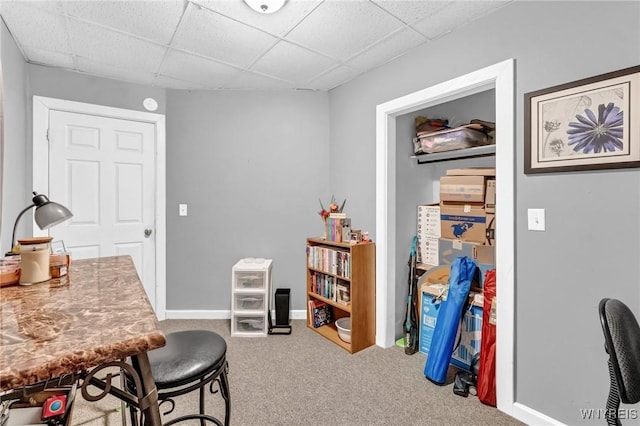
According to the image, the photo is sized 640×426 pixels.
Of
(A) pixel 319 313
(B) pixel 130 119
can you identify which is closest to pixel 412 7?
(A) pixel 319 313

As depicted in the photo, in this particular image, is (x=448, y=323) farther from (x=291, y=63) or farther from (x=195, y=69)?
(x=195, y=69)

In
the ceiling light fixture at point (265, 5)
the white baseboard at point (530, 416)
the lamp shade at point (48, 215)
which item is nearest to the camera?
the lamp shade at point (48, 215)

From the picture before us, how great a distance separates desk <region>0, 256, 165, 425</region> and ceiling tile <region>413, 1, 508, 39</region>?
2215mm

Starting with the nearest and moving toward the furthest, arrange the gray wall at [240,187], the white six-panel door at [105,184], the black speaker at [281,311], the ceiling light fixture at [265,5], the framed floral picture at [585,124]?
the framed floral picture at [585,124]
the ceiling light fixture at [265,5]
the white six-panel door at [105,184]
the black speaker at [281,311]
the gray wall at [240,187]

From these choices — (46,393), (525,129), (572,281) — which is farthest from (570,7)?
(46,393)

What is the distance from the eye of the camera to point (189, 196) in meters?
3.26

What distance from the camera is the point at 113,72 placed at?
2.79 meters

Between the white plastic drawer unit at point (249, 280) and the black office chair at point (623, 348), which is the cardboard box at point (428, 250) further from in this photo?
the black office chair at point (623, 348)

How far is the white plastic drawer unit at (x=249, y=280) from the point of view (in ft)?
9.45

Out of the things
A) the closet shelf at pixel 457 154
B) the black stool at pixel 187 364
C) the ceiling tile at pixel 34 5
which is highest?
the ceiling tile at pixel 34 5

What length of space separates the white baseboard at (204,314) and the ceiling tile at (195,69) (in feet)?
7.74

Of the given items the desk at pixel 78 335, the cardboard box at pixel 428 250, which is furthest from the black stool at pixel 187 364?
the cardboard box at pixel 428 250

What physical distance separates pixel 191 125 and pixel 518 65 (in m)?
2.90

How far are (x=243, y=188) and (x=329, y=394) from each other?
213 centimetres
